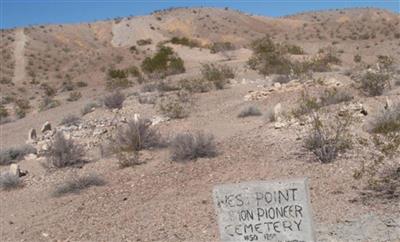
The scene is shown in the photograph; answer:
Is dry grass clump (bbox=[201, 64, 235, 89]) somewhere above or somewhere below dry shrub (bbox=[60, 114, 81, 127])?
above

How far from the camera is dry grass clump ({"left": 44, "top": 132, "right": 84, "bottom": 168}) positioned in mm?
17016

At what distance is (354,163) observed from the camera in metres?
12.5

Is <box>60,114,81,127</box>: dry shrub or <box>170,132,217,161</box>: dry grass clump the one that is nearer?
<box>170,132,217,161</box>: dry grass clump

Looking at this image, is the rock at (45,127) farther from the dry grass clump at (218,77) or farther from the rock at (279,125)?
the rock at (279,125)

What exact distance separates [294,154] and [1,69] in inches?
Answer: 1899

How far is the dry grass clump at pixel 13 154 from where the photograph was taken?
1908 centimetres

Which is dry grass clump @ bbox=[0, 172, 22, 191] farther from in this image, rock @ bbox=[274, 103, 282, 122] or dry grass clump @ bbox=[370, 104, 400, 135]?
dry grass clump @ bbox=[370, 104, 400, 135]

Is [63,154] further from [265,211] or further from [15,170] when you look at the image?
[265,211]

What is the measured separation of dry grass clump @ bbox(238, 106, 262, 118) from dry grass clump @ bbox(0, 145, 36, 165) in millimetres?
6424

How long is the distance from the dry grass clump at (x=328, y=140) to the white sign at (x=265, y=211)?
612 cm

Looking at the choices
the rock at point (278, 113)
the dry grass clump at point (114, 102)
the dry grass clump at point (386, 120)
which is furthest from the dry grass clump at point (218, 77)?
the dry grass clump at point (386, 120)

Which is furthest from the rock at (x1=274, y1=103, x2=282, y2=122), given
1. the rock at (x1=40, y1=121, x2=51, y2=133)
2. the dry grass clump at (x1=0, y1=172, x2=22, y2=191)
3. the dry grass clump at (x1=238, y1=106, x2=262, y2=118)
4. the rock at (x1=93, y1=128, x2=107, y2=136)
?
the rock at (x1=40, y1=121, x2=51, y2=133)

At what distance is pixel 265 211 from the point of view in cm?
691

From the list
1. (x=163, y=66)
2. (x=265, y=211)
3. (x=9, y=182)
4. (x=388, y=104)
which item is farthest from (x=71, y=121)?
(x=265, y=211)
